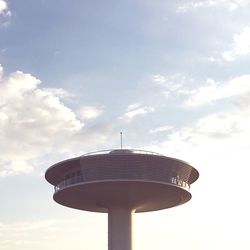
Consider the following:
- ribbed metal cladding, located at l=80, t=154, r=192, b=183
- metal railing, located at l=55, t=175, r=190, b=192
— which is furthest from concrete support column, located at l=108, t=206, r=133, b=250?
ribbed metal cladding, located at l=80, t=154, r=192, b=183

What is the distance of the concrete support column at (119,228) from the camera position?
7381cm

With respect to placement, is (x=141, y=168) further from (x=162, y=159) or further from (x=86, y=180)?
(x=86, y=180)

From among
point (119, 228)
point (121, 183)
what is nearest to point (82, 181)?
point (121, 183)

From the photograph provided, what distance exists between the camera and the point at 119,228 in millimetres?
74500

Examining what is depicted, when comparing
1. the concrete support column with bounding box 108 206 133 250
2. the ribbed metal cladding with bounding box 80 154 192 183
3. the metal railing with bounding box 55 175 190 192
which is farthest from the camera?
the concrete support column with bounding box 108 206 133 250

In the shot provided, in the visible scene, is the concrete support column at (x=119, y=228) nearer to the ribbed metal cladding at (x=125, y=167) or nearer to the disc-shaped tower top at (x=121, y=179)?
the disc-shaped tower top at (x=121, y=179)

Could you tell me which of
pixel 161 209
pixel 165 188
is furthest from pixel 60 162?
pixel 161 209

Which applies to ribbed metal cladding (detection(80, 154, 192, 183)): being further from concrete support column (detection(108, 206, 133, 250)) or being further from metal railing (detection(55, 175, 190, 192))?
concrete support column (detection(108, 206, 133, 250))

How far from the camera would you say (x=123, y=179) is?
6788 centimetres

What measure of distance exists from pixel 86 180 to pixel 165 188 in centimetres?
1066

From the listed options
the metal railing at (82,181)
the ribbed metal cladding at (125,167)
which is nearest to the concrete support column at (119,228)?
the metal railing at (82,181)

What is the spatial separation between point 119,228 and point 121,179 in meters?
10.1

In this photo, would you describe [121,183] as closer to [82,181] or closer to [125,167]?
[125,167]

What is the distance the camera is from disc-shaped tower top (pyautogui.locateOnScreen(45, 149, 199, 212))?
6819 centimetres
